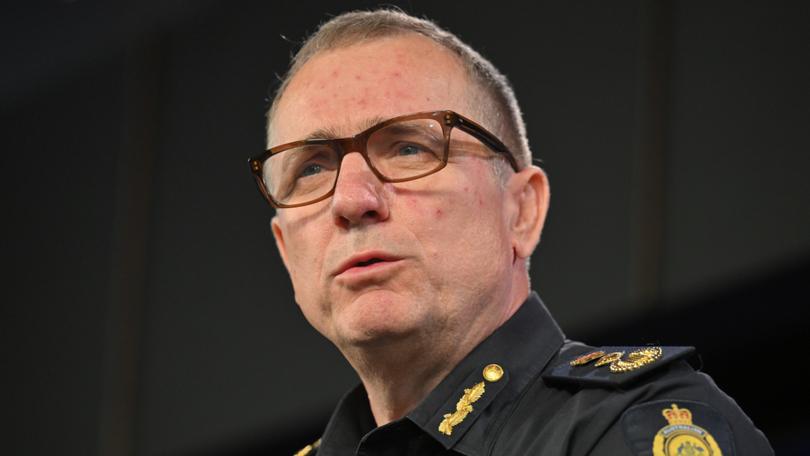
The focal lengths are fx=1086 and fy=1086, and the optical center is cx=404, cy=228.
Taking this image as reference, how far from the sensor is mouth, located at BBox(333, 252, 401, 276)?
142 cm

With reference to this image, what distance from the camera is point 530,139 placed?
3184 mm

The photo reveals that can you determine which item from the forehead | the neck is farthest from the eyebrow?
the neck

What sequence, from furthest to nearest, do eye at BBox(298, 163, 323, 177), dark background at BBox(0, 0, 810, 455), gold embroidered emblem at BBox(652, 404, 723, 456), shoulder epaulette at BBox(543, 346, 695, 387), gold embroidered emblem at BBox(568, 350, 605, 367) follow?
dark background at BBox(0, 0, 810, 455) < eye at BBox(298, 163, 323, 177) < gold embroidered emblem at BBox(568, 350, 605, 367) < shoulder epaulette at BBox(543, 346, 695, 387) < gold embroidered emblem at BBox(652, 404, 723, 456)

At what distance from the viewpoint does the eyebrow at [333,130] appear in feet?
4.93

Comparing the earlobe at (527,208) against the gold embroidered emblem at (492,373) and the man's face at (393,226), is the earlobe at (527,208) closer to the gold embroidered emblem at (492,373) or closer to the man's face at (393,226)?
Answer: the man's face at (393,226)

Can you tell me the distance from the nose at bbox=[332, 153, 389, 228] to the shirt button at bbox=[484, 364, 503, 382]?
241 millimetres

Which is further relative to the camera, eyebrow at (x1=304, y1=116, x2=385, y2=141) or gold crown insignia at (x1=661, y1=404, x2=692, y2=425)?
eyebrow at (x1=304, y1=116, x2=385, y2=141)

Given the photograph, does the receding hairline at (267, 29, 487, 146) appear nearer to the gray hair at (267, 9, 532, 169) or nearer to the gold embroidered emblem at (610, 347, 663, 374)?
the gray hair at (267, 9, 532, 169)

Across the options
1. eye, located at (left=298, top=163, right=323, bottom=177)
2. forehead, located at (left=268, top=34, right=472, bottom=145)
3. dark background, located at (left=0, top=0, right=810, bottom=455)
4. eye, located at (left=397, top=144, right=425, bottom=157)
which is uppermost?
forehead, located at (left=268, top=34, right=472, bottom=145)

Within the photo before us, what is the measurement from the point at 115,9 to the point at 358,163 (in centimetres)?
329

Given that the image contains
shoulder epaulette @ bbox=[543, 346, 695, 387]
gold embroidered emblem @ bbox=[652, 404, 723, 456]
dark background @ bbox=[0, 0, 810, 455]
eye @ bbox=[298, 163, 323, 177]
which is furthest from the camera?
dark background @ bbox=[0, 0, 810, 455]

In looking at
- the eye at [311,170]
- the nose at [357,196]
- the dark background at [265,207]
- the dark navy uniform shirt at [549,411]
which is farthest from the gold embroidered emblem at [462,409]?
the dark background at [265,207]

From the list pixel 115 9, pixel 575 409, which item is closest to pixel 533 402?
pixel 575 409

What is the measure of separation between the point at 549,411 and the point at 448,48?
60cm
